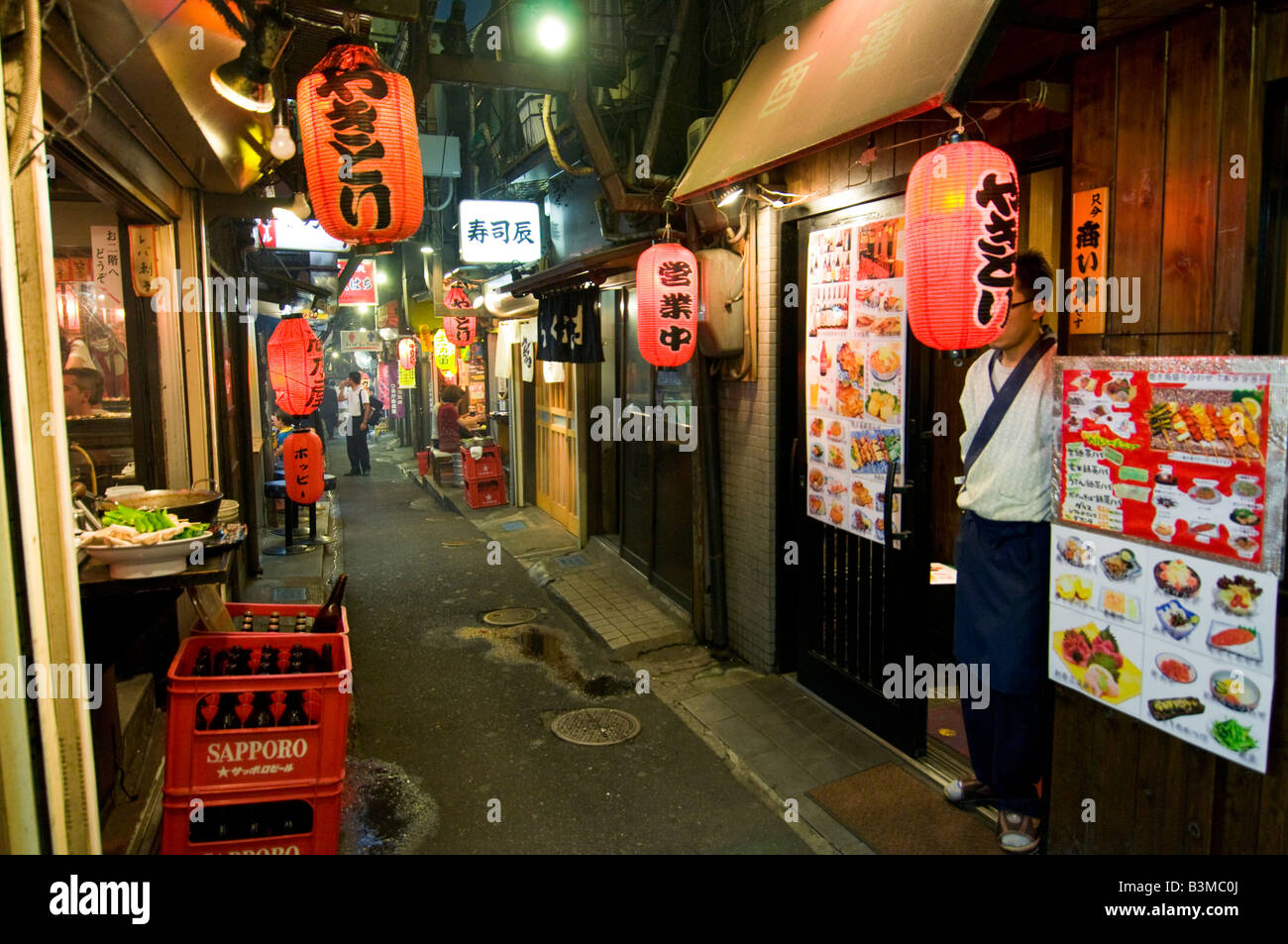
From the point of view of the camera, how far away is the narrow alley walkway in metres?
5.66

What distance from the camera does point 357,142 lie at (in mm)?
5641

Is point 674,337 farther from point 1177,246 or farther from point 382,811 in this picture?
point 382,811

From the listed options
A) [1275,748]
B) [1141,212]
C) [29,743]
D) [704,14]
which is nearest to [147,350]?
[29,743]

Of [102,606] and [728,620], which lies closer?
[102,606]

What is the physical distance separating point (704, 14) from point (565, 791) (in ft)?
28.1

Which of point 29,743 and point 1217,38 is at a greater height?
point 1217,38

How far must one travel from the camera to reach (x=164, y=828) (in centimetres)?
A: 434

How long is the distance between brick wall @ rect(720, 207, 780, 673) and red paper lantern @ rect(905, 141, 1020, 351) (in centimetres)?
328

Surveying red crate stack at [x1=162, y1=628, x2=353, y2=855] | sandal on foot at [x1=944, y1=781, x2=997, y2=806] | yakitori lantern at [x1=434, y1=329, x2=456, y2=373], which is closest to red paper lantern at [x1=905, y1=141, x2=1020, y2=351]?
sandal on foot at [x1=944, y1=781, x2=997, y2=806]

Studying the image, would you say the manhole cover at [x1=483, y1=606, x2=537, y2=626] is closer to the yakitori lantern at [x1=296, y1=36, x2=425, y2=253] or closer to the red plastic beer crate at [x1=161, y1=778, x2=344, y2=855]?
the red plastic beer crate at [x1=161, y1=778, x2=344, y2=855]

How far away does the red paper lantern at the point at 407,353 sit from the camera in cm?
2895

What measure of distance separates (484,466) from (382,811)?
467 inches

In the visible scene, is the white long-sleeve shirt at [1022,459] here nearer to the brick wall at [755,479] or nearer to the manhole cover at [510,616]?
the brick wall at [755,479]

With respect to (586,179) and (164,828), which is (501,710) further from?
(586,179)
